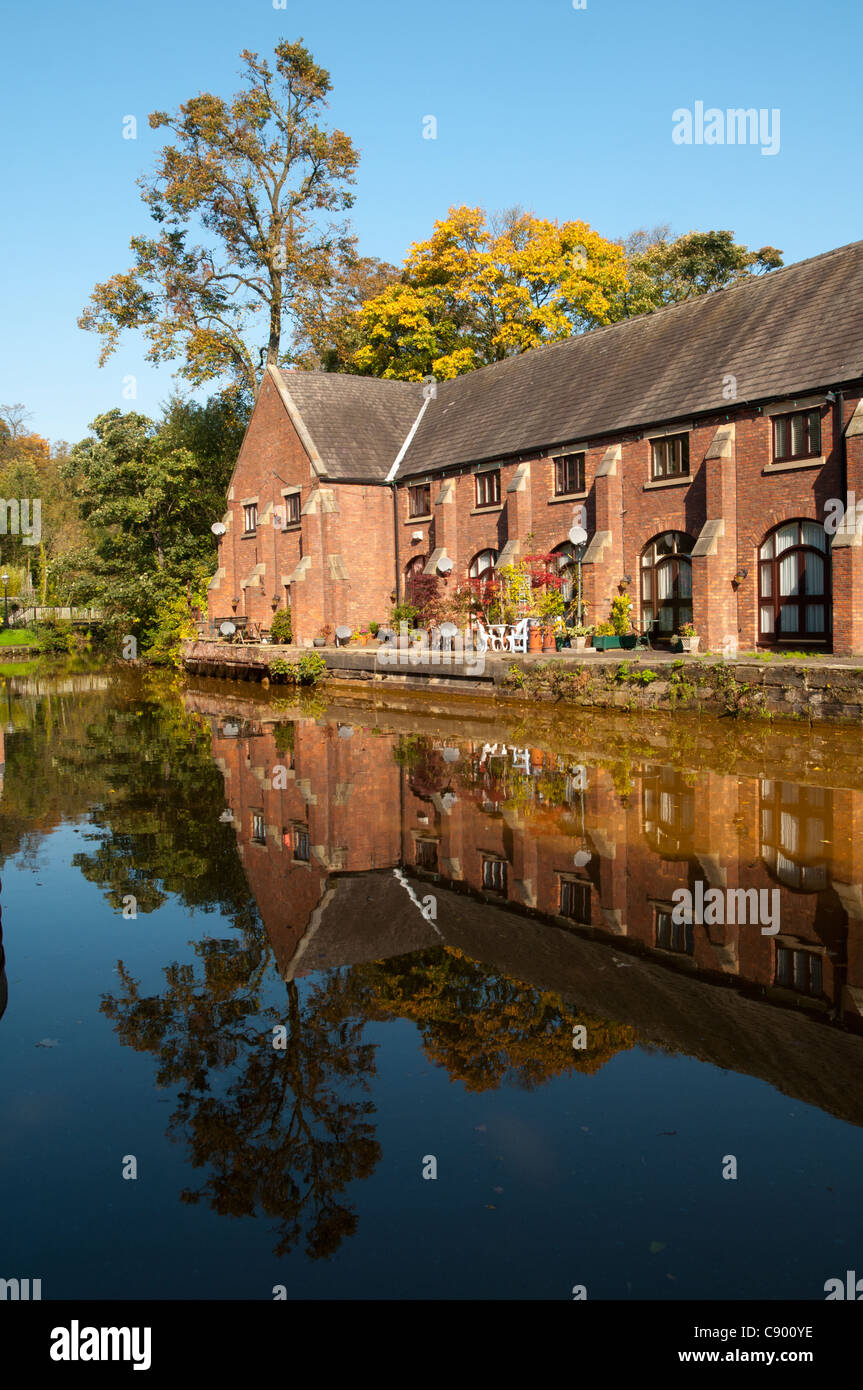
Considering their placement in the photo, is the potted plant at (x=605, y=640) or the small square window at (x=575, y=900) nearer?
the small square window at (x=575, y=900)

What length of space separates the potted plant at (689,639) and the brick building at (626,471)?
22cm

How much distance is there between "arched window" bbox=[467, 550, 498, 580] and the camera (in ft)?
102

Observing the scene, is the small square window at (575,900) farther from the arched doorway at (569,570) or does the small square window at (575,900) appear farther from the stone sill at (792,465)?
the arched doorway at (569,570)

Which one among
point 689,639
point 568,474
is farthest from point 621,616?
point 568,474

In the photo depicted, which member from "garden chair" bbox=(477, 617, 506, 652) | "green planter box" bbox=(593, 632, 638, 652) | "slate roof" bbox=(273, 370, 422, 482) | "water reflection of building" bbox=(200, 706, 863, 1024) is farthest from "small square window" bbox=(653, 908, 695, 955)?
"slate roof" bbox=(273, 370, 422, 482)

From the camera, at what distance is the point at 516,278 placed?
41.8 m

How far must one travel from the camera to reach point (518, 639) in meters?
25.9

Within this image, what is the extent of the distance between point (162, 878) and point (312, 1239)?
5.46 metres

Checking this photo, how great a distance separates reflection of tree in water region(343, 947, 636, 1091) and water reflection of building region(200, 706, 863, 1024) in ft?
1.59

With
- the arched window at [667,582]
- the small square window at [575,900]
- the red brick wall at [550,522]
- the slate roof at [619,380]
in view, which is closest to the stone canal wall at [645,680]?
the arched window at [667,582]

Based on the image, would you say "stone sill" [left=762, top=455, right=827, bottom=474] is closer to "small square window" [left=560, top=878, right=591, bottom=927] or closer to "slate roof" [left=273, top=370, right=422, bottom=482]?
"small square window" [left=560, top=878, right=591, bottom=927]

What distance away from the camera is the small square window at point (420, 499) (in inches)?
1330

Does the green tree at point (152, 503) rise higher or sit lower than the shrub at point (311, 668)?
higher

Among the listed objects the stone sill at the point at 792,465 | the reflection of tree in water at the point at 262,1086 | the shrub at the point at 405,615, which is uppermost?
the stone sill at the point at 792,465
